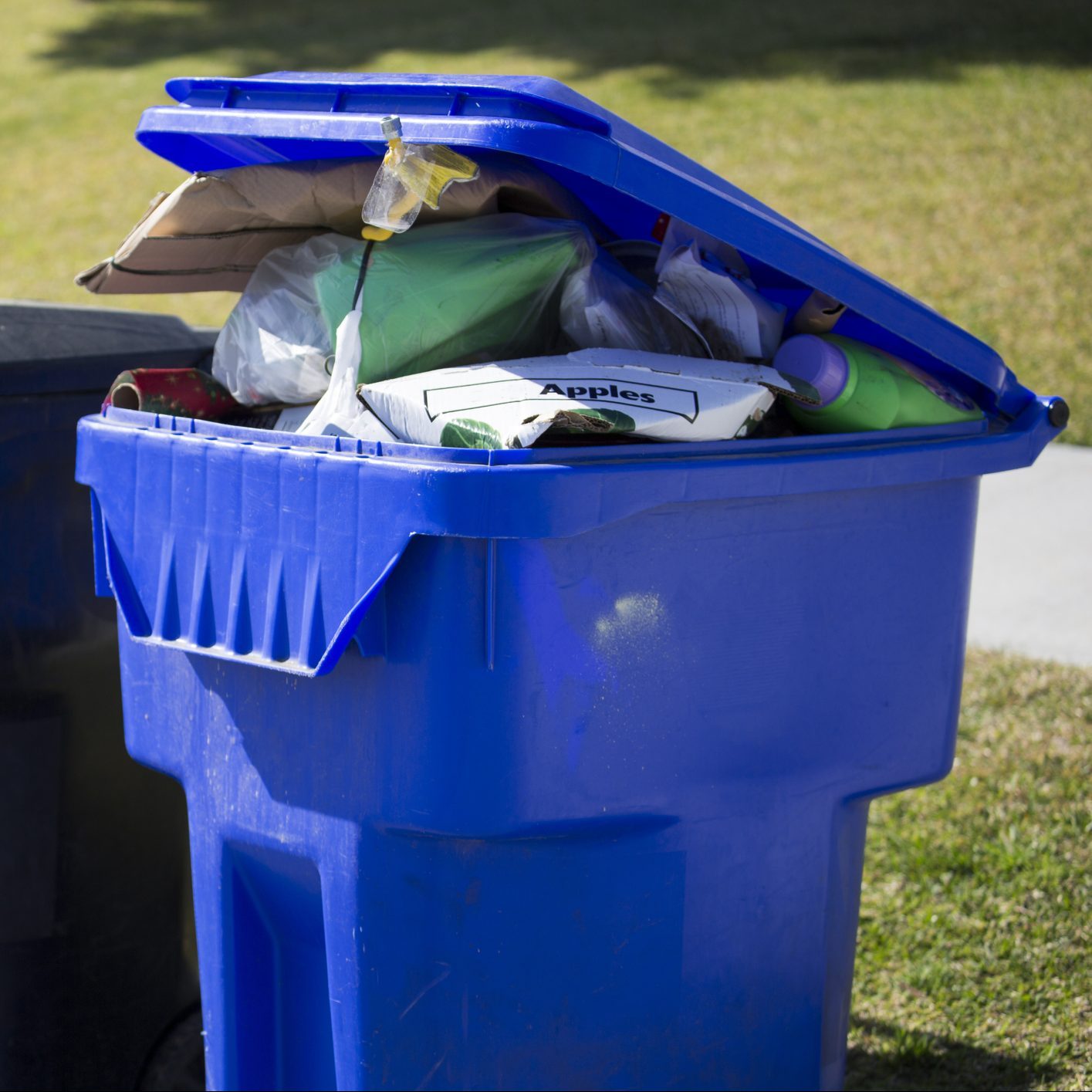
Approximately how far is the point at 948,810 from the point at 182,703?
2.00 m

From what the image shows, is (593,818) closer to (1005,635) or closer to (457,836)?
(457,836)

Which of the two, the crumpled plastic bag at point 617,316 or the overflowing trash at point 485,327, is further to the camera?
the crumpled plastic bag at point 617,316

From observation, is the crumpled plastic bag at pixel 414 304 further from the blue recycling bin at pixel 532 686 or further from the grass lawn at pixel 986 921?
the grass lawn at pixel 986 921

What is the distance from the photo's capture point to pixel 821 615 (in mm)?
1807

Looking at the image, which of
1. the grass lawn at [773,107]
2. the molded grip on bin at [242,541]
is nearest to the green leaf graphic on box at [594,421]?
the molded grip on bin at [242,541]

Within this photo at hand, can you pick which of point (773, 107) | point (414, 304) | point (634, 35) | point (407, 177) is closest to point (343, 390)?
point (414, 304)

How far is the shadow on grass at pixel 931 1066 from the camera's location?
8.04 ft

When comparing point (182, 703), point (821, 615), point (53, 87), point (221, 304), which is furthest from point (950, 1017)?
point (53, 87)

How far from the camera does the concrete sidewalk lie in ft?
13.7

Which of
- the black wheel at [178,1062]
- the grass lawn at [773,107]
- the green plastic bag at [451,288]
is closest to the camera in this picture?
the green plastic bag at [451,288]

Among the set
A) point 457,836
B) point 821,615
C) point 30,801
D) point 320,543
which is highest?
point 320,543

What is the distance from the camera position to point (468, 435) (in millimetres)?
1613

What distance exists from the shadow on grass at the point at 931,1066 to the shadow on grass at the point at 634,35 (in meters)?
9.28

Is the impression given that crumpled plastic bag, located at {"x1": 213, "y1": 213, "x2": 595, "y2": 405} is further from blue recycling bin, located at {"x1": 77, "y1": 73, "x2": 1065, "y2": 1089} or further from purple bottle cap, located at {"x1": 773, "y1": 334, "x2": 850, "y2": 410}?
purple bottle cap, located at {"x1": 773, "y1": 334, "x2": 850, "y2": 410}
